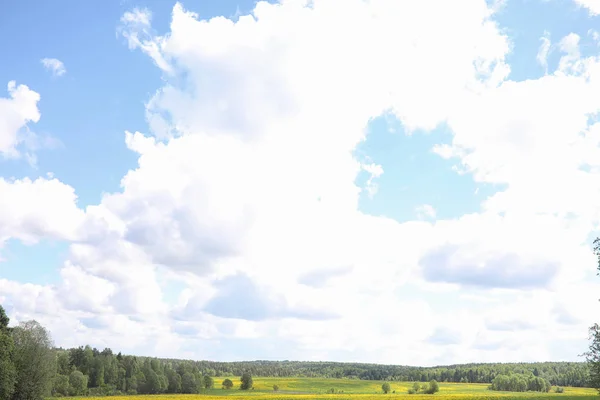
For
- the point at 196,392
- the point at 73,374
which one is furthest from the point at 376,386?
the point at 73,374

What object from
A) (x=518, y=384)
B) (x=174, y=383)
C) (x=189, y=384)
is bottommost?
(x=518, y=384)

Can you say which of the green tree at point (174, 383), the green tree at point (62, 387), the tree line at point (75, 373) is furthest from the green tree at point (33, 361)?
the green tree at point (174, 383)

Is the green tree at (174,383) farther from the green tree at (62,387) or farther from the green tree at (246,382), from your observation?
the green tree at (62,387)

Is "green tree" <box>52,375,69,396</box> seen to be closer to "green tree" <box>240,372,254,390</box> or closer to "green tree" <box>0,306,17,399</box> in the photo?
"green tree" <box>0,306,17,399</box>

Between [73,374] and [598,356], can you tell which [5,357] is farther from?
[598,356]

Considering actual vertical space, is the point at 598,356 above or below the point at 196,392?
above

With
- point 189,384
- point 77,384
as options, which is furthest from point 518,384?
point 77,384

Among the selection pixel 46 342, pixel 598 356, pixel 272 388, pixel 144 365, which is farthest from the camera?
pixel 272 388

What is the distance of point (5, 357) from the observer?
238ft

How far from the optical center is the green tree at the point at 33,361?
260 feet

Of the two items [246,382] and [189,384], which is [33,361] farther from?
[246,382]

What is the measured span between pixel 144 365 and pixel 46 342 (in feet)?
274

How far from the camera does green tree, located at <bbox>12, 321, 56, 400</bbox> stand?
79.4m

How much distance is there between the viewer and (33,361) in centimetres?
8088
